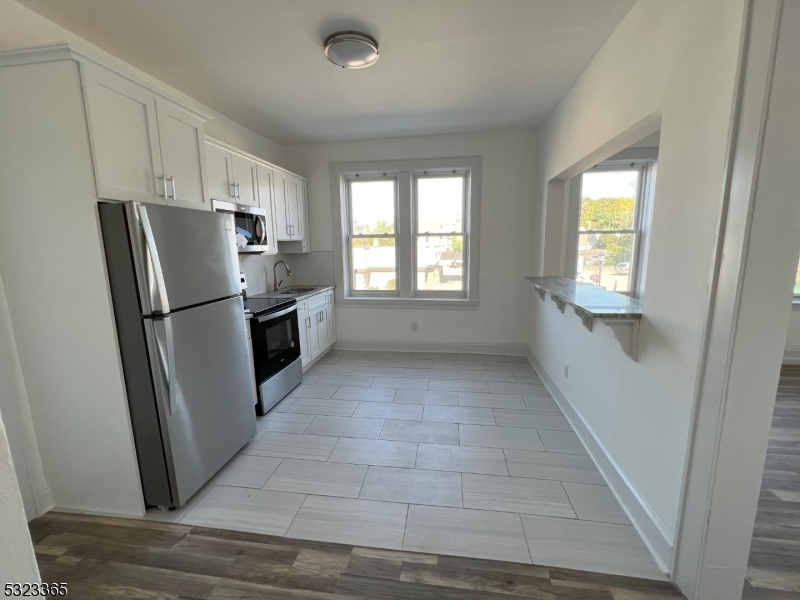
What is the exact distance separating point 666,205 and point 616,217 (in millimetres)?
2675

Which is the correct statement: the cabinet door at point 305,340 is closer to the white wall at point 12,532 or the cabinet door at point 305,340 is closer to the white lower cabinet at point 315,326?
the white lower cabinet at point 315,326

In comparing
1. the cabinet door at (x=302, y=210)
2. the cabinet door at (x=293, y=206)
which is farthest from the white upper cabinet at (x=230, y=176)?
the cabinet door at (x=302, y=210)

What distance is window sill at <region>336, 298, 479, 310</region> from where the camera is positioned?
4289 millimetres

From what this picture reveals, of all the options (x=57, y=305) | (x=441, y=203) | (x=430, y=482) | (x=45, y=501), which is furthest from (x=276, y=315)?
(x=441, y=203)

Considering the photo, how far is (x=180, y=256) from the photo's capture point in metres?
1.79

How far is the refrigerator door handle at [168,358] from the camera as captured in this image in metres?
1.68

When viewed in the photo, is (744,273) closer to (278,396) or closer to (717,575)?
(717,575)

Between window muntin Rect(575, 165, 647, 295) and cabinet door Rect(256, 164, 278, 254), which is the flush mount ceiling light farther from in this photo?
window muntin Rect(575, 165, 647, 295)

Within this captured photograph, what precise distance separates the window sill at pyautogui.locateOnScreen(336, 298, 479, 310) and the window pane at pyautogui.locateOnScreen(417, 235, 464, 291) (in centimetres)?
20

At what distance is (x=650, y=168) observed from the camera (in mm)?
3793

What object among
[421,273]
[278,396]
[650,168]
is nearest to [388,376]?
[278,396]

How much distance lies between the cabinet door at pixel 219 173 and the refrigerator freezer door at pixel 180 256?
686 millimetres

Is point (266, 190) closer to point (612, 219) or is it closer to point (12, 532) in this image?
point (12, 532)

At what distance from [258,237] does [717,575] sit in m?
3.61
